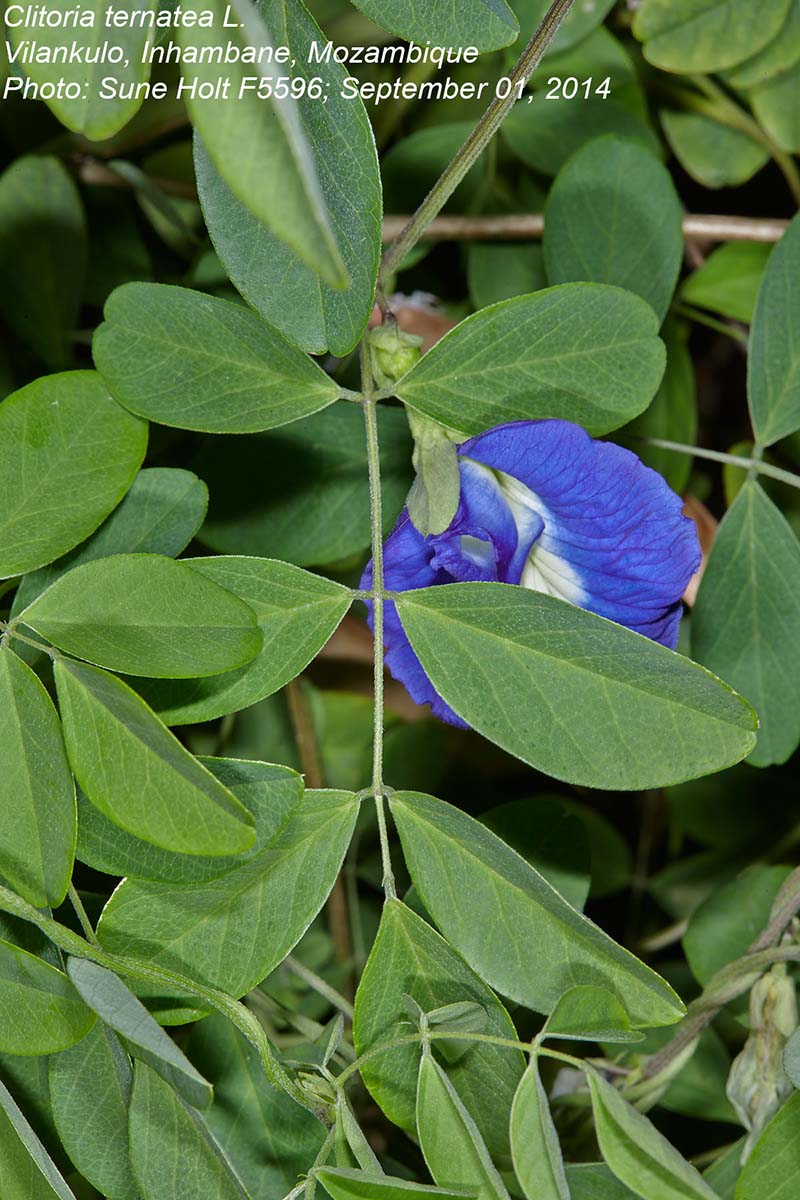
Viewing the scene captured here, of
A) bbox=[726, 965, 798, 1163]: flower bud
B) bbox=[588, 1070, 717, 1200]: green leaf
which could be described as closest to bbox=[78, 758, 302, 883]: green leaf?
bbox=[588, 1070, 717, 1200]: green leaf

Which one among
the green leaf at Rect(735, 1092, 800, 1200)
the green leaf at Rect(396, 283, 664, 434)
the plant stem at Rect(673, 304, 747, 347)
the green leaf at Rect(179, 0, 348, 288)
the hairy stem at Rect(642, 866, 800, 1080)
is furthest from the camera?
the plant stem at Rect(673, 304, 747, 347)

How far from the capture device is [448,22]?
2.36ft

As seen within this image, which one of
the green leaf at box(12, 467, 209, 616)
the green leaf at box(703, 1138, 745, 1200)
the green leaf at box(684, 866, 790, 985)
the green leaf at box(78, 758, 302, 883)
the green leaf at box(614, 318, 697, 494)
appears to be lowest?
the green leaf at box(703, 1138, 745, 1200)

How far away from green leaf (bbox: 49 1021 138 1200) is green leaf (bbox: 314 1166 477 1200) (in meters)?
0.13

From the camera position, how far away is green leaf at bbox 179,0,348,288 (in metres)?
0.42

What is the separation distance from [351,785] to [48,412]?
0.71 metres

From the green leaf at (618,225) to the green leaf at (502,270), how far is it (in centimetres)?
14

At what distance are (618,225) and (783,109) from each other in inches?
13.1

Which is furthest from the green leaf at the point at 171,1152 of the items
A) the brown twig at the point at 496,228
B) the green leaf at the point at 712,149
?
the green leaf at the point at 712,149

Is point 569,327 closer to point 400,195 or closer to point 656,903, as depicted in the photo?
point 400,195

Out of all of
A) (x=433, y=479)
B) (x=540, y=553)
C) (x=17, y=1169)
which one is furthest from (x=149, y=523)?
(x=17, y=1169)

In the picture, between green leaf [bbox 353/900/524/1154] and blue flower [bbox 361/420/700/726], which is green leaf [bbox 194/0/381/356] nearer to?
blue flower [bbox 361/420/700/726]

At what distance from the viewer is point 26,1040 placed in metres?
0.67

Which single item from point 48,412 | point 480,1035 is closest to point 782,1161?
point 480,1035
